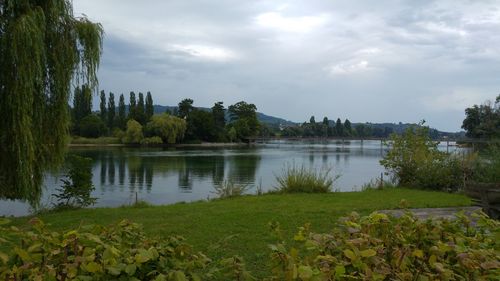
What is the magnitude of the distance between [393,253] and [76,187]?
9.54m

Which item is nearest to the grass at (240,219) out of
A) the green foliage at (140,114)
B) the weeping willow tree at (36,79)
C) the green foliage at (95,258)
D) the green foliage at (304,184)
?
the weeping willow tree at (36,79)

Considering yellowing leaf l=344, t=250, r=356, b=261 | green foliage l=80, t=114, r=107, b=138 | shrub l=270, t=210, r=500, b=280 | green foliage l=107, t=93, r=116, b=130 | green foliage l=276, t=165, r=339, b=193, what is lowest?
green foliage l=276, t=165, r=339, b=193

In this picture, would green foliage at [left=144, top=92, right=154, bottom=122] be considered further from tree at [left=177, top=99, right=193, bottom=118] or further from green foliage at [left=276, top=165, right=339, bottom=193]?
green foliage at [left=276, top=165, right=339, bottom=193]

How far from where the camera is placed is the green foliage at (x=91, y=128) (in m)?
72.1

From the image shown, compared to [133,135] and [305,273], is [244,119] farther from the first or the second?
[305,273]

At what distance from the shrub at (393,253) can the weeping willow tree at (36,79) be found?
251 inches

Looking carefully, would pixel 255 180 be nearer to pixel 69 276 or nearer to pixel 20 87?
pixel 20 87

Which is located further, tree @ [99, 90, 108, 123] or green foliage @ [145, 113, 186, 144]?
tree @ [99, 90, 108, 123]

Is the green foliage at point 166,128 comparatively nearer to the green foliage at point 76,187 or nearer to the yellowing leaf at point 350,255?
the green foliage at point 76,187

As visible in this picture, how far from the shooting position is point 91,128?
2896 inches

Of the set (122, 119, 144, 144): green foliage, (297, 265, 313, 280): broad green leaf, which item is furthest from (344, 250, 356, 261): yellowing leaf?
(122, 119, 144, 144): green foliage

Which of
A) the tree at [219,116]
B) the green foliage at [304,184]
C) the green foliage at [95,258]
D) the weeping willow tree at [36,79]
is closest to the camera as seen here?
the green foliage at [95,258]

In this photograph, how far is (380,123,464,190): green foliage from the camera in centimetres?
1419

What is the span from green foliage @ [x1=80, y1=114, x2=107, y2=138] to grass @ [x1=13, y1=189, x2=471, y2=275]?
66.2m
